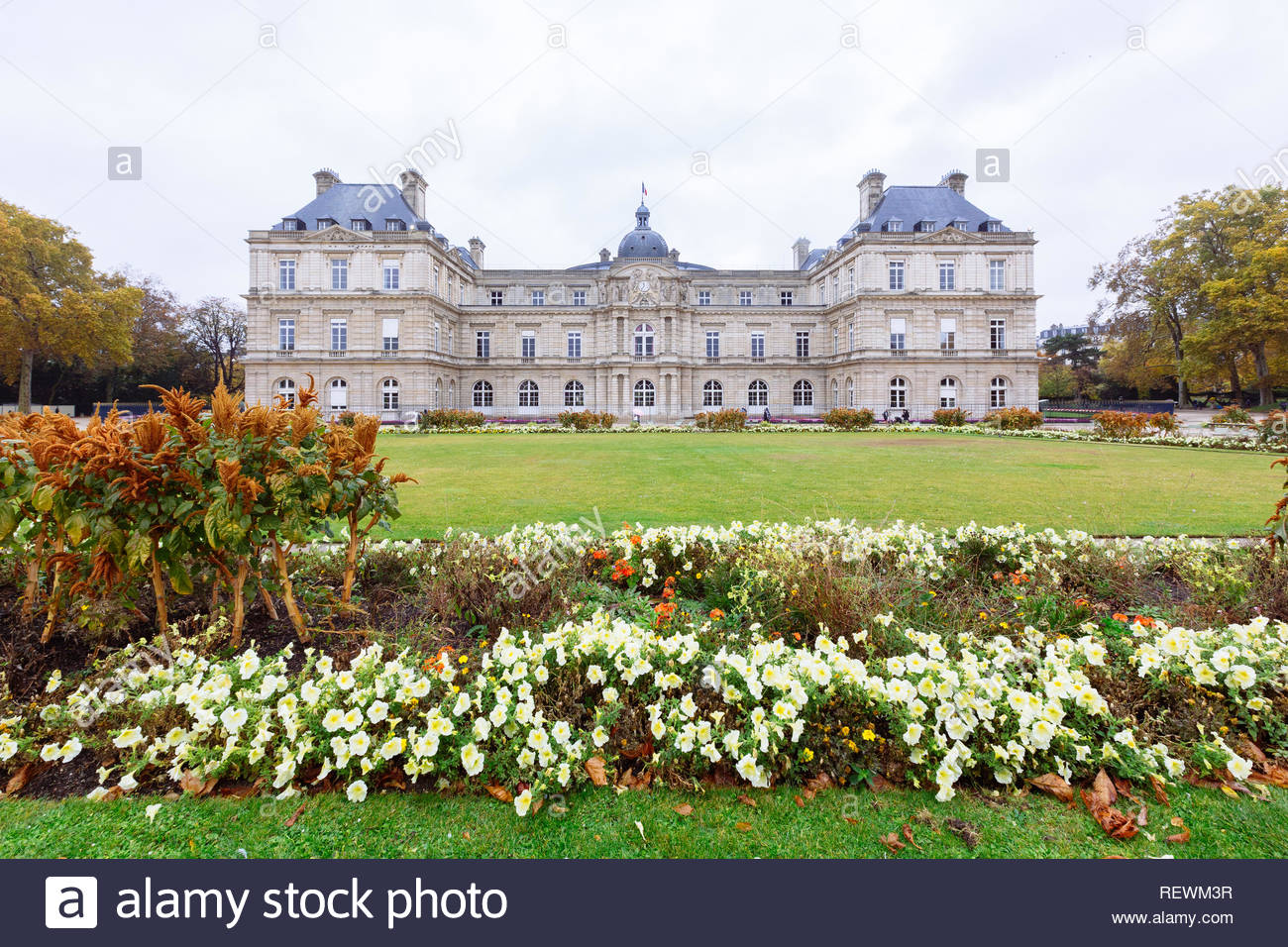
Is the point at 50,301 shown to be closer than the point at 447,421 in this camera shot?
No

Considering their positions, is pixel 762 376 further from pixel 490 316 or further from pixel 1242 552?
pixel 1242 552

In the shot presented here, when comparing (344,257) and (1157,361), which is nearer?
(344,257)

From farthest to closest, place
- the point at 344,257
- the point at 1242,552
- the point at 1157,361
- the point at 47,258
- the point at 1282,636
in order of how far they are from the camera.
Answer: the point at 1157,361
the point at 344,257
the point at 47,258
the point at 1242,552
the point at 1282,636

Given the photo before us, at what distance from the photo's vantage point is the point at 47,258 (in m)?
33.6

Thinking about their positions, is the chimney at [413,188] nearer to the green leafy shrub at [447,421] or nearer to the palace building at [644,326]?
the palace building at [644,326]

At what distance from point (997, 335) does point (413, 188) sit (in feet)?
153

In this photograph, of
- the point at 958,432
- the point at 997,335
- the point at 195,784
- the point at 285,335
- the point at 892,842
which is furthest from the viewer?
the point at 997,335

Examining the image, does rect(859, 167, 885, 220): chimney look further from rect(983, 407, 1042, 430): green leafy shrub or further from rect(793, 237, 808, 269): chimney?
rect(983, 407, 1042, 430): green leafy shrub

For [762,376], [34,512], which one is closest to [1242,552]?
[34,512]

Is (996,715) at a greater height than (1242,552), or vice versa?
(1242,552)

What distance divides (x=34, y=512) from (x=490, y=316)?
48.6m

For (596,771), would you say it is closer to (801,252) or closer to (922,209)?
(922,209)

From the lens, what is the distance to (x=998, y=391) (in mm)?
44594

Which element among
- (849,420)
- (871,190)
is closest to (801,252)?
(871,190)
